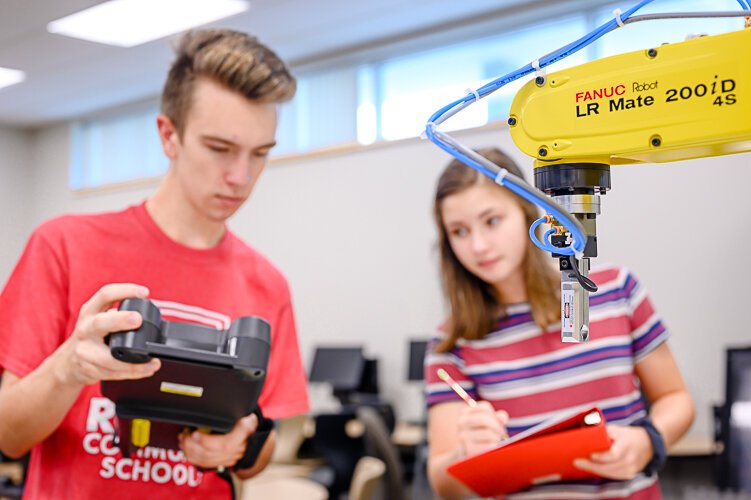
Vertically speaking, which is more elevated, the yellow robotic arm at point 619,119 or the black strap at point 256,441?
the yellow robotic arm at point 619,119

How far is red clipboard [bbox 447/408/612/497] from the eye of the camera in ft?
3.61

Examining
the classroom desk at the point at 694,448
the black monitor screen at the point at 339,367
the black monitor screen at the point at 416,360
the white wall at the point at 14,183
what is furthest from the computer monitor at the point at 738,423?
the black monitor screen at the point at 339,367

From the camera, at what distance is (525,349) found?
4.79 feet

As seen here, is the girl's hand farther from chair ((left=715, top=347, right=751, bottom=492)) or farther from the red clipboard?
chair ((left=715, top=347, right=751, bottom=492))

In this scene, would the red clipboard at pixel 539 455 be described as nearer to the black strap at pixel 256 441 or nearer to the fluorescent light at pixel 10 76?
the black strap at pixel 256 441

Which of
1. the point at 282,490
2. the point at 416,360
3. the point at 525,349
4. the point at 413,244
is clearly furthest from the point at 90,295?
the point at 413,244

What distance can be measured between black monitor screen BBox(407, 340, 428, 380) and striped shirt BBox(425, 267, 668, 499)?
13.2ft

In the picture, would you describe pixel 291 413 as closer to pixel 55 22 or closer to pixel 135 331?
pixel 135 331

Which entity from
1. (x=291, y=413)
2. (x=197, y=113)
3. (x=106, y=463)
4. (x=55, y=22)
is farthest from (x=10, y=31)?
(x=291, y=413)

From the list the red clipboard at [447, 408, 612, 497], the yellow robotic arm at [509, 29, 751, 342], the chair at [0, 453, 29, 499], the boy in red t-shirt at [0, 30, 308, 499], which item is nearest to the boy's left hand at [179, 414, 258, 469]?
the boy in red t-shirt at [0, 30, 308, 499]

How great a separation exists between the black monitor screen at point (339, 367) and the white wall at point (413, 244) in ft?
0.81

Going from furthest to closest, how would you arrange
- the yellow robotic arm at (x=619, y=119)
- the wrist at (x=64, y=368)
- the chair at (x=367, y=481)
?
the chair at (x=367, y=481) < the wrist at (x=64, y=368) < the yellow robotic arm at (x=619, y=119)

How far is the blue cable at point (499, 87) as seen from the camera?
580 millimetres

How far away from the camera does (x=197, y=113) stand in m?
1.24
